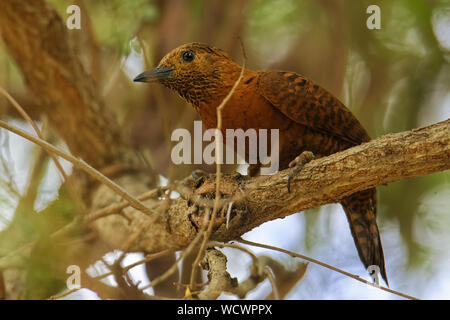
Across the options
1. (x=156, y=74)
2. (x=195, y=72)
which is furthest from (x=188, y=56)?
(x=156, y=74)

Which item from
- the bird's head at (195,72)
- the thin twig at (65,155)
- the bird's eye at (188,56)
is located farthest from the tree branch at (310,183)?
the bird's eye at (188,56)

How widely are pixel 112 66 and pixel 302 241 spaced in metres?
2.08

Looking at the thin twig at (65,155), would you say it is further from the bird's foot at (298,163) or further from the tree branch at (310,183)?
the bird's foot at (298,163)

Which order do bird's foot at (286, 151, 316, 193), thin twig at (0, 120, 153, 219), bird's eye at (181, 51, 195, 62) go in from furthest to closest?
1. bird's eye at (181, 51, 195, 62)
2. bird's foot at (286, 151, 316, 193)
3. thin twig at (0, 120, 153, 219)

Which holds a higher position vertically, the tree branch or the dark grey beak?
the dark grey beak

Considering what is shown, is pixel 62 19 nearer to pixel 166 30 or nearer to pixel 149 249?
pixel 166 30

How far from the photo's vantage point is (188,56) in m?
2.85

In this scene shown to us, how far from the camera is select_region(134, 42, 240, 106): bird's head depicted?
2840mm

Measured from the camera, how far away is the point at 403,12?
3.27 metres

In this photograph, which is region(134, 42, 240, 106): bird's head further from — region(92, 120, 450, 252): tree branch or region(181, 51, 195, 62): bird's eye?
region(92, 120, 450, 252): tree branch

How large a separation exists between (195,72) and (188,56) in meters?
0.10

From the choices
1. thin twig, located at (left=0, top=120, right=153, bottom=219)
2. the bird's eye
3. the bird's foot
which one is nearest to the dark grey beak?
the bird's eye
